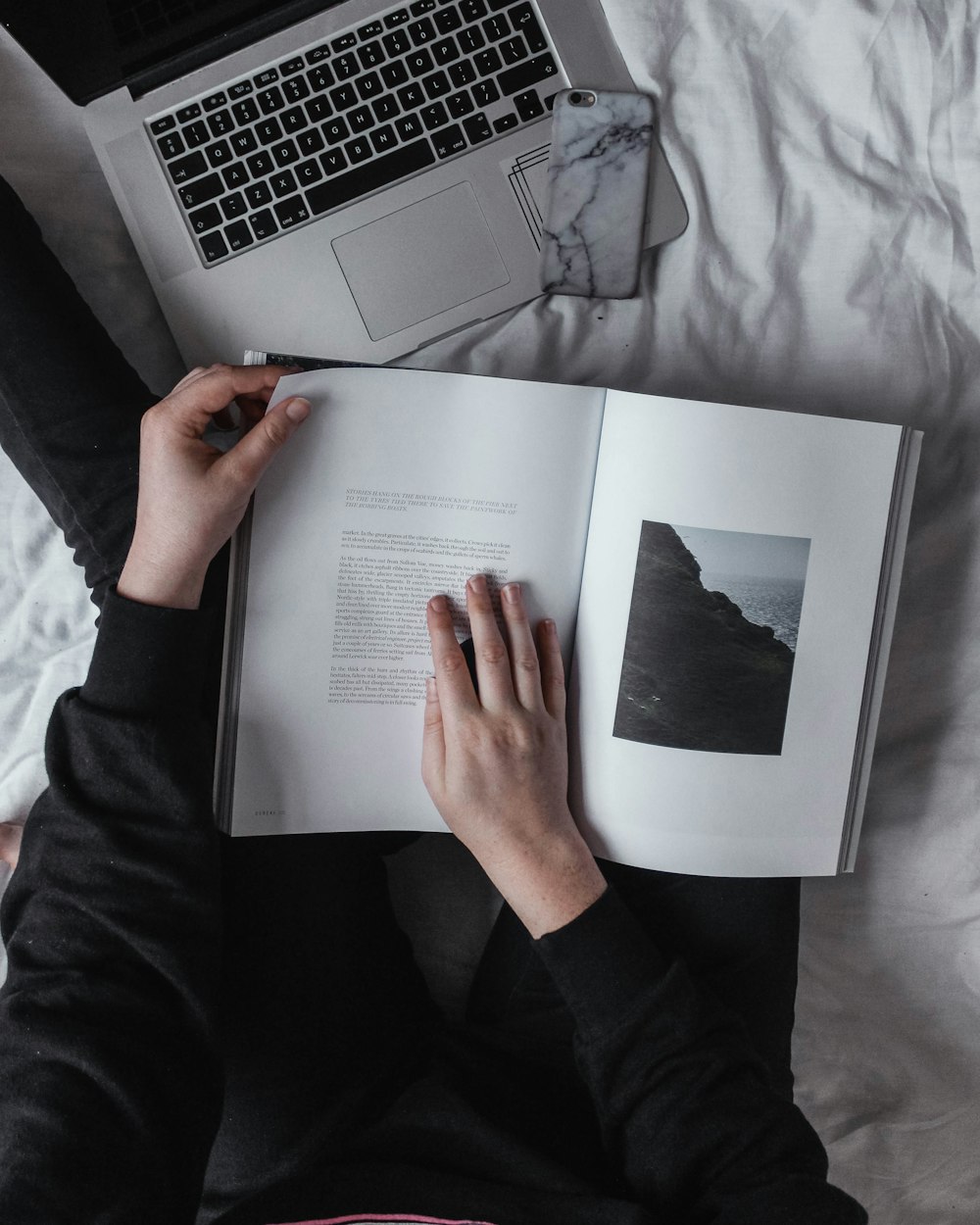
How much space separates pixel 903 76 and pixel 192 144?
56 centimetres

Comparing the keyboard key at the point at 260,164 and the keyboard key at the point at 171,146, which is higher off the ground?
the keyboard key at the point at 171,146

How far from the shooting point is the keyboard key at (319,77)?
717mm

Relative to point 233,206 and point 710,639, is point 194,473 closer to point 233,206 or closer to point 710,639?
point 233,206

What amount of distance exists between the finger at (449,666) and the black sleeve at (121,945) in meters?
0.16

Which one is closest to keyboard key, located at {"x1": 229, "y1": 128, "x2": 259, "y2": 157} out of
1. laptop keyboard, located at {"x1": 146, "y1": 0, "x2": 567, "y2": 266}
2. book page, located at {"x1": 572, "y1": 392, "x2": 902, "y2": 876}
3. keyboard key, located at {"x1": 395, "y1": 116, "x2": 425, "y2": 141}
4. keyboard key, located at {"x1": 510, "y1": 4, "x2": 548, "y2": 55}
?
laptop keyboard, located at {"x1": 146, "y1": 0, "x2": 567, "y2": 266}

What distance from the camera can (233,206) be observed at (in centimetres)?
72

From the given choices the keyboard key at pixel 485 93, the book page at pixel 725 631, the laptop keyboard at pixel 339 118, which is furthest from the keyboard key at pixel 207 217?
the book page at pixel 725 631

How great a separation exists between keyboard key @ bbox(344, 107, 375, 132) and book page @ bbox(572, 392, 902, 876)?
0.97ft

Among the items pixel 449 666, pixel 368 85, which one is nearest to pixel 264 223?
pixel 368 85

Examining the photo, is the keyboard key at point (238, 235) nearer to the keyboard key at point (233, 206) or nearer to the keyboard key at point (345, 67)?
the keyboard key at point (233, 206)

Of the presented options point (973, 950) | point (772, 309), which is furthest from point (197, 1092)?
point (772, 309)

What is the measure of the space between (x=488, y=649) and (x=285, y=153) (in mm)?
410

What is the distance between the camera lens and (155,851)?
629mm

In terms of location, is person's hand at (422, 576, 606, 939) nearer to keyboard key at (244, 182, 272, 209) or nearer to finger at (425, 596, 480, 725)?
finger at (425, 596, 480, 725)
